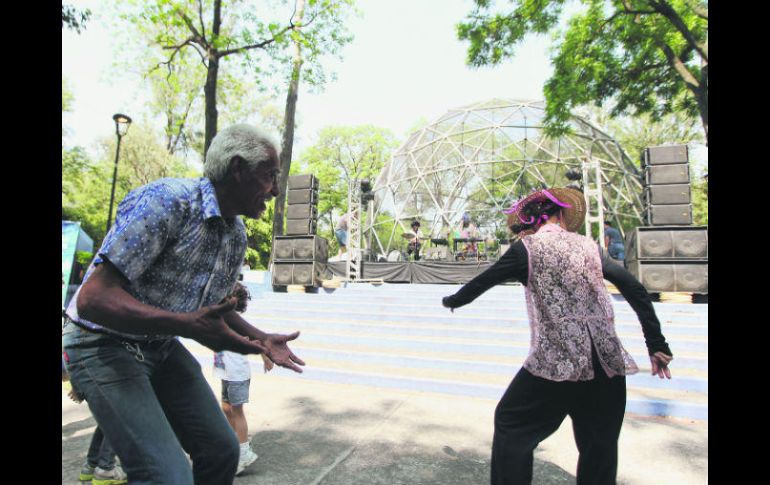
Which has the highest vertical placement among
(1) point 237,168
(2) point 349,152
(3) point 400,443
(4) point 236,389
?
(2) point 349,152

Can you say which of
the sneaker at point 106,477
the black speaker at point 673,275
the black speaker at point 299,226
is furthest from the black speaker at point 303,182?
the sneaker at point 106,477

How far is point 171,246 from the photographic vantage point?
161 cm

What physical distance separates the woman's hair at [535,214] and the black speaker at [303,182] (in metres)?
10.4

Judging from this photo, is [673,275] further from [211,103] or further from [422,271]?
[211,103]

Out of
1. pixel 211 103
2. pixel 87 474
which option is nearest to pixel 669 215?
pixel 87 474

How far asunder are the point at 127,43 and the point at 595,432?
23.9 m

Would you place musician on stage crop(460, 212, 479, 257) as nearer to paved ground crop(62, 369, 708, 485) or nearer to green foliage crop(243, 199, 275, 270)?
paved ground crop(62, 369, 708, 485)

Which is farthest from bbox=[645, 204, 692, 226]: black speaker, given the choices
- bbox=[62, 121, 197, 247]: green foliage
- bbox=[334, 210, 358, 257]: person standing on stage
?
bbox=[62, 121, 197, 247]: green foliage

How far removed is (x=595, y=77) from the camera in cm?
1264

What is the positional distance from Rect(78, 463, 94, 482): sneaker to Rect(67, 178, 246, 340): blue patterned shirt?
84.2 inches

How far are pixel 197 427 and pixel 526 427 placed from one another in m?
1.52

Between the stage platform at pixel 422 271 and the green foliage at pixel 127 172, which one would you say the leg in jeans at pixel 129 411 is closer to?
the stage platform at pixel 422 271

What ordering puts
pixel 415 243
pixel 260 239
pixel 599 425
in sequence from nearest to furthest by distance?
pixel 599 425 → pixel 415 243 → pixel 260 239
